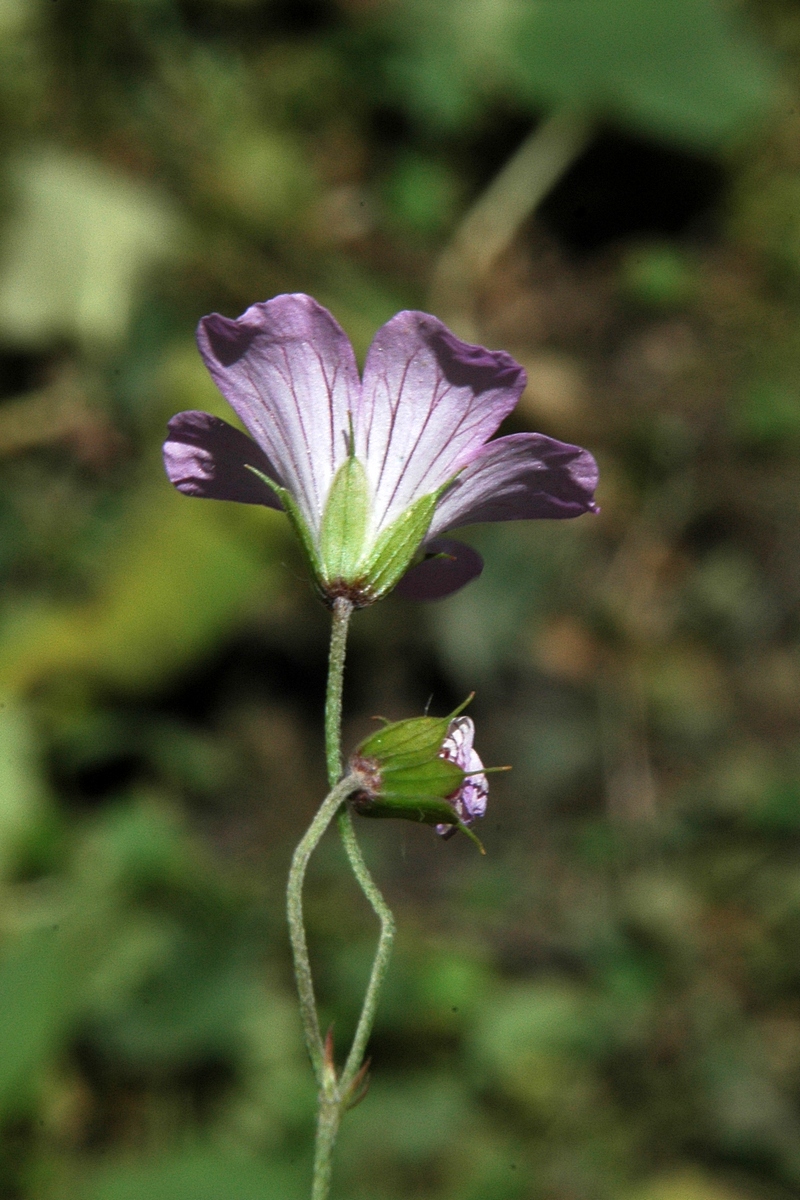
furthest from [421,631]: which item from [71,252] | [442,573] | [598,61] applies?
[442,573]

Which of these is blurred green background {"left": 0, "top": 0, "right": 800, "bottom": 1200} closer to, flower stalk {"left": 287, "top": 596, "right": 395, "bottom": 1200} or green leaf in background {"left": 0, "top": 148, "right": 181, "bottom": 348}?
green leaf in background {"left": 0, "top": 148, "right": 181, "bottom": 348}

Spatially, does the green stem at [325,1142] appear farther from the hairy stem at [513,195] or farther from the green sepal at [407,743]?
the hairy stem at [513,195]

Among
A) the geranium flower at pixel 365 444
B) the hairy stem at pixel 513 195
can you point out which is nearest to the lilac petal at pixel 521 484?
the geranium flower at pixel 365 444

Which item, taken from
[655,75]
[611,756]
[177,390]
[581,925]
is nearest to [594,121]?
[655,75]

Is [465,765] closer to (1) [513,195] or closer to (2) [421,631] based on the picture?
(2) [421,631]

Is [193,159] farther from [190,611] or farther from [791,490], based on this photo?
[791,490]

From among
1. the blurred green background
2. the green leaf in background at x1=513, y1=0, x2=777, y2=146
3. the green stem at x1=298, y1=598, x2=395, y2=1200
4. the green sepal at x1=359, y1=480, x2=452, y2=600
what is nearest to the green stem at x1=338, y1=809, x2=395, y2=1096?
the green stem at x1=298, y1=598, x2=395, y2=1200
